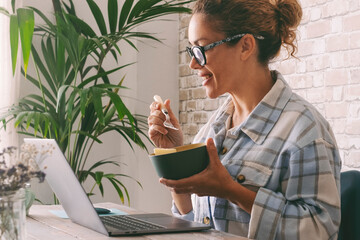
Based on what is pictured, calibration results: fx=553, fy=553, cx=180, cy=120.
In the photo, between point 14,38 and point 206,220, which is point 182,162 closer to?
point 206,220

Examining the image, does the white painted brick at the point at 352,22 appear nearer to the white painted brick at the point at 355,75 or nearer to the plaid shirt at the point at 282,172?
the white painted brick at the point at 355,75

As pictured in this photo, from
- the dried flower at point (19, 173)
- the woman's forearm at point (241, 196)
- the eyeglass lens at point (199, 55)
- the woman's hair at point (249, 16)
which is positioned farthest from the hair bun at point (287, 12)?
the dried flower at point (19, 173)

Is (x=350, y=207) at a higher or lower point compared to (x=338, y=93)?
lower

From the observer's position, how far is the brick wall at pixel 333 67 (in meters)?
2.27

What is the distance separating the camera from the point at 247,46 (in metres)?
1.72

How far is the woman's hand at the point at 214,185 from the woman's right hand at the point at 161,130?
41cm

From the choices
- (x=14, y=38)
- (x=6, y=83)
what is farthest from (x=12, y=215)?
(x=6, y=83)

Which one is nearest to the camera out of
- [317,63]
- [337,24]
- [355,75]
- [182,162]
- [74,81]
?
[182,162]

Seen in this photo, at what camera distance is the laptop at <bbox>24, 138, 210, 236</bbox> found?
1.29 metres

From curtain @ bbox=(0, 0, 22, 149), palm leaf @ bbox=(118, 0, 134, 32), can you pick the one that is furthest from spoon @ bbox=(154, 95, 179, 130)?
curtain @ bbox=(0, 0, 22, 149)

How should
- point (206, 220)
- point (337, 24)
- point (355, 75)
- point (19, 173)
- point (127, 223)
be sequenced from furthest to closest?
1. point (337, 24)
2. point (355, 75)
3. point (206, 220)
4. point (127, 223)
5. point (19, 173)

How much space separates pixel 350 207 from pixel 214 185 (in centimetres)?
42

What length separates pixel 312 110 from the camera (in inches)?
62.9

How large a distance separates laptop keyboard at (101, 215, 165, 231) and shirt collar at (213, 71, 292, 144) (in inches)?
16.2
